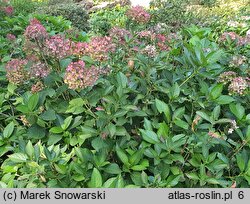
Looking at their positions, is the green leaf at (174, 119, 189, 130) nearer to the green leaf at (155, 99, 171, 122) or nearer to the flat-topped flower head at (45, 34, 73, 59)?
the green leaf at (155, 99, 171, 122)

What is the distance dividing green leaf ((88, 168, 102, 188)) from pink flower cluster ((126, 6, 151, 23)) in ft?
4.15

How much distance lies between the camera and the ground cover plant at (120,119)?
176 centimetres

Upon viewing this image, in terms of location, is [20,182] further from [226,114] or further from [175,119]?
[226,114]

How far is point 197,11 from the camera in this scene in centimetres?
830

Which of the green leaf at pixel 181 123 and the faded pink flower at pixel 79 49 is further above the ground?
the faded pink flower at pixel 79 49

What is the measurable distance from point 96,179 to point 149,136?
1.08 feet

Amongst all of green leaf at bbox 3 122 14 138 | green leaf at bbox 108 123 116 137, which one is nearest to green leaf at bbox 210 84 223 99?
green leaf at bbox 108 123 116 137

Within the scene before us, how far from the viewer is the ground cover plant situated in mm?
1765

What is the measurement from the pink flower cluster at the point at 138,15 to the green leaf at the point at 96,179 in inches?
49.8

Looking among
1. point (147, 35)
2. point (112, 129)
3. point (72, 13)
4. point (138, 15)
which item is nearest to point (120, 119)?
point (112, 129)

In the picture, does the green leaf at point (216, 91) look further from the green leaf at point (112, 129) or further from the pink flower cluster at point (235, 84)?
the green leaf at point (112, 129)

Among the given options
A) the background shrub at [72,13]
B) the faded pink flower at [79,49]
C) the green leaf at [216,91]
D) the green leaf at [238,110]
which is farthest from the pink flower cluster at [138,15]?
the background shrub at [72,13]

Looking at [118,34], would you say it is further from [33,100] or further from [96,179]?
[96,179]
